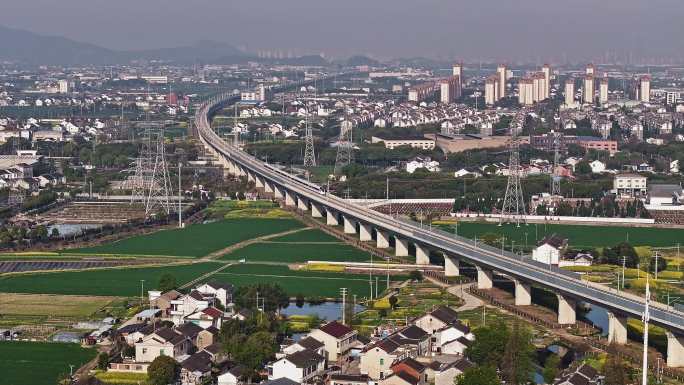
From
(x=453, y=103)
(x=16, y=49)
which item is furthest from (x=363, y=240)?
(x=16, y=49)

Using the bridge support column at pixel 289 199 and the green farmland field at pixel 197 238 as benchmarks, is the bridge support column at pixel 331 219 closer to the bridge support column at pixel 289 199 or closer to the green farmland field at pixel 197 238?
the green farmland field at pixel 197 238

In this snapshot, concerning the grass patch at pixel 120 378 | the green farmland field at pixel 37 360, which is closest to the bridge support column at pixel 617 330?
the grass patch at pixel 120 378

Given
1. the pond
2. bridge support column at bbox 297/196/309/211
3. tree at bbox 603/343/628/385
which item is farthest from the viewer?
bridge support column at bbox 297/196/309/211

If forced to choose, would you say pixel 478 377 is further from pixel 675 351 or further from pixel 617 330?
pixel 617 330

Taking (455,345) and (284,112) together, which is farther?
(284,112)

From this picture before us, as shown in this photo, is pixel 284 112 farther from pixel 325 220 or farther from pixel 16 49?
pixel 16 49

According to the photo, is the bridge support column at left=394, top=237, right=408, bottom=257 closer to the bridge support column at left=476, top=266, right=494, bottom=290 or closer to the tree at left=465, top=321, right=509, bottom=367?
the bridge support column at left=476, top=266, right=494, bottom=290

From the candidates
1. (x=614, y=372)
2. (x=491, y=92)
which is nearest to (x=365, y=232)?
(x=614, y=372)

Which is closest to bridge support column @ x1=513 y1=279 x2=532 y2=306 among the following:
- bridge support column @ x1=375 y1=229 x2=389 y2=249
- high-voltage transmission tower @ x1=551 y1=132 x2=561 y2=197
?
bridge support column @ x1=375 y1=229 x2=389 y2=249
